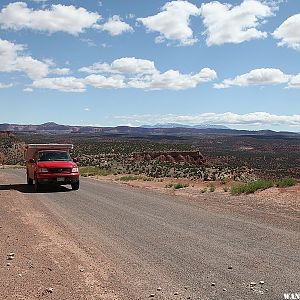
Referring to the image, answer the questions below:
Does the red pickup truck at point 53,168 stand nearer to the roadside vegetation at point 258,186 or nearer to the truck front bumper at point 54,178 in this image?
the truck front bumper at point 54,178

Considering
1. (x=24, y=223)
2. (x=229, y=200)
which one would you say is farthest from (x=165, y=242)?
(x=229, y=200)

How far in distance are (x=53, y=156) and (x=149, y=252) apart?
13.1 metres

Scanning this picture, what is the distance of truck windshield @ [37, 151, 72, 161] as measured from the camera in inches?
789

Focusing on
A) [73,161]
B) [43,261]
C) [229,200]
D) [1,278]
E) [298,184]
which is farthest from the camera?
[73,161]

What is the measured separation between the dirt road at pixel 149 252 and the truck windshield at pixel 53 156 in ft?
20.1

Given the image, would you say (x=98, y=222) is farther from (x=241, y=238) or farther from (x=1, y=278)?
(x=1, y=278)

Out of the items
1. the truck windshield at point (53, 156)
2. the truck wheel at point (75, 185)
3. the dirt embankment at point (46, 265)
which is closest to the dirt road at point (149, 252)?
the dirt embankment at point (46, 265)

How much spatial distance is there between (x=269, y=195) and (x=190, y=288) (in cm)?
1102

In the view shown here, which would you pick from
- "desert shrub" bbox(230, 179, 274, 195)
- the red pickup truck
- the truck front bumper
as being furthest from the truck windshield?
"desert shrub" bbox(230, 179, 274, 195)

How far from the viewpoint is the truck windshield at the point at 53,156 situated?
2003cm

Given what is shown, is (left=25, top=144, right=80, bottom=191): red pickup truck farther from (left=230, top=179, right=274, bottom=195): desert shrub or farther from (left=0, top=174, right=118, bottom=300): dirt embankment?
(left=0, top=174, right=118, bottom=300): dirt embankment

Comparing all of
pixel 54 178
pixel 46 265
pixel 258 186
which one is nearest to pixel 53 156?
pixel 54 178

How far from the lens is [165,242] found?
878 centimetres

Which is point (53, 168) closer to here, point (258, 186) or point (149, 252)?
point (258, 186)
